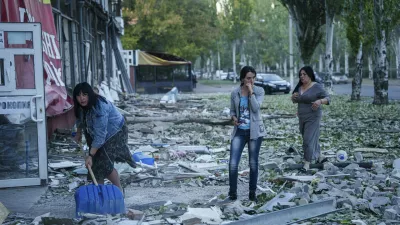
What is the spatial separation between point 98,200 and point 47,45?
6.29m

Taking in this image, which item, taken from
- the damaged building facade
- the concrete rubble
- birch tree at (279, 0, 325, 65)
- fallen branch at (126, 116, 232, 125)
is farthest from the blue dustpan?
birch tree at (279, 0, 325, 65)

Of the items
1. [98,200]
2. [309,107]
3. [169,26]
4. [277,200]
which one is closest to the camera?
[98,200]

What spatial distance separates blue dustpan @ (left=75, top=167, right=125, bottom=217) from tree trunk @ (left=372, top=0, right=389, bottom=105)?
19.7 meters

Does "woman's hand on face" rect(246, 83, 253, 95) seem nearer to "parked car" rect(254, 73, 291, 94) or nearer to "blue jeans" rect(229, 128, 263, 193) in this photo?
"blue jeans" rect(229, 128, 263, 193)

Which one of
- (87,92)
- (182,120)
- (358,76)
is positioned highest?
(87,92)

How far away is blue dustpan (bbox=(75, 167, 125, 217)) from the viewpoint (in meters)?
6.67

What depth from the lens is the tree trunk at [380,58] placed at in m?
24.2

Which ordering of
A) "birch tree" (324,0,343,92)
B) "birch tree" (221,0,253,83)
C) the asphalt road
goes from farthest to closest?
"birch tree" (221,0,253,83) < the asphalt road < "birch tree" (324,0,343,92)

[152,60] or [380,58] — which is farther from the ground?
[152,60]

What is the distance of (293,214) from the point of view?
6.77 meters

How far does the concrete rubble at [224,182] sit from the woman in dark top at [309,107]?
13.9 inches

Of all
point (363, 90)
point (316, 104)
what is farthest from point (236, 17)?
point (316, 104)

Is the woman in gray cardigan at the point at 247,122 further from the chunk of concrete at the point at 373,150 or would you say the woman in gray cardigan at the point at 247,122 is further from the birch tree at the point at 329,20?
the birch tree at the point at 329,20

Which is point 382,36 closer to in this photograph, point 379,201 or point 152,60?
point 379,201
